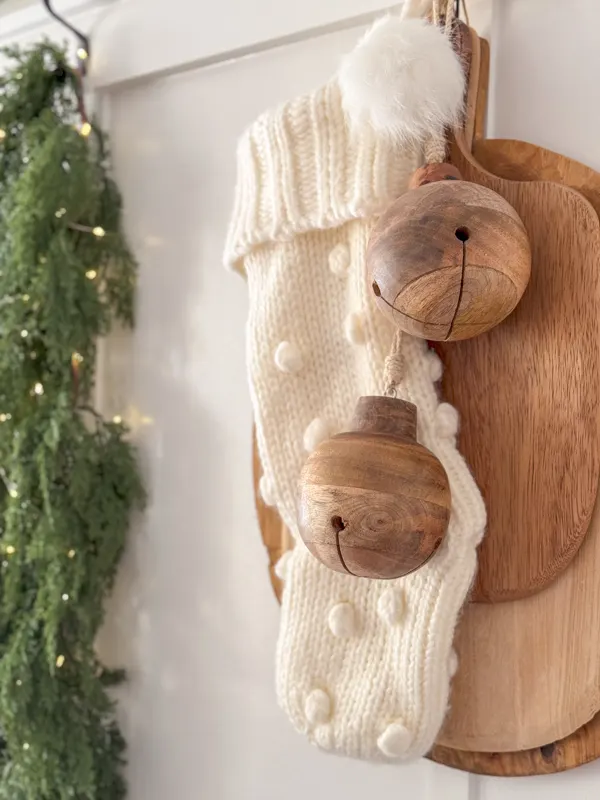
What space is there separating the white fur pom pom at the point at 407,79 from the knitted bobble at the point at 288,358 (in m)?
0.19

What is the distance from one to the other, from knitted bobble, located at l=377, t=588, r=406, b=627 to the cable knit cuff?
12.4 inches

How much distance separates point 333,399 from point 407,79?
0.27 meters

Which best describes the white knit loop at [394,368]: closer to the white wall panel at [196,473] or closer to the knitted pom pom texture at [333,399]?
the knitted pom pom texture at [333,399]

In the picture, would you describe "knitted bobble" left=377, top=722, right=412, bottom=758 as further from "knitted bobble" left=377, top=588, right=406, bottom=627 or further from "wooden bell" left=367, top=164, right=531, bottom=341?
"wooden bell" left=367, top=164, right=531, bottom=341

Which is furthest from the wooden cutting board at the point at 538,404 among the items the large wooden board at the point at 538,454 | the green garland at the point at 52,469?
the green garland at the point at 52,469

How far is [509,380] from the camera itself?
2.22 feet

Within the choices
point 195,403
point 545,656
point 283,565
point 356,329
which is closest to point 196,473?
point 195,403

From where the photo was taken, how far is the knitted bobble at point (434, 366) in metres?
0.68

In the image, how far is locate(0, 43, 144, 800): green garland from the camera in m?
0.90

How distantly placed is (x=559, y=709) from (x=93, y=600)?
52 centimetres

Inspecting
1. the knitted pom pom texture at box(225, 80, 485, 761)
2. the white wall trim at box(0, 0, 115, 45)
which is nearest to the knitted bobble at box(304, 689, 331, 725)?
the knitted pom pom texture at box(225, 80, 485, 761)

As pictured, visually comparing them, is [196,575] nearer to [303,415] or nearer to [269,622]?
[269,622]

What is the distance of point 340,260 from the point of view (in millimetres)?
707

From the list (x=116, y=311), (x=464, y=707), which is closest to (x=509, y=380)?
(x=464, y=707)
